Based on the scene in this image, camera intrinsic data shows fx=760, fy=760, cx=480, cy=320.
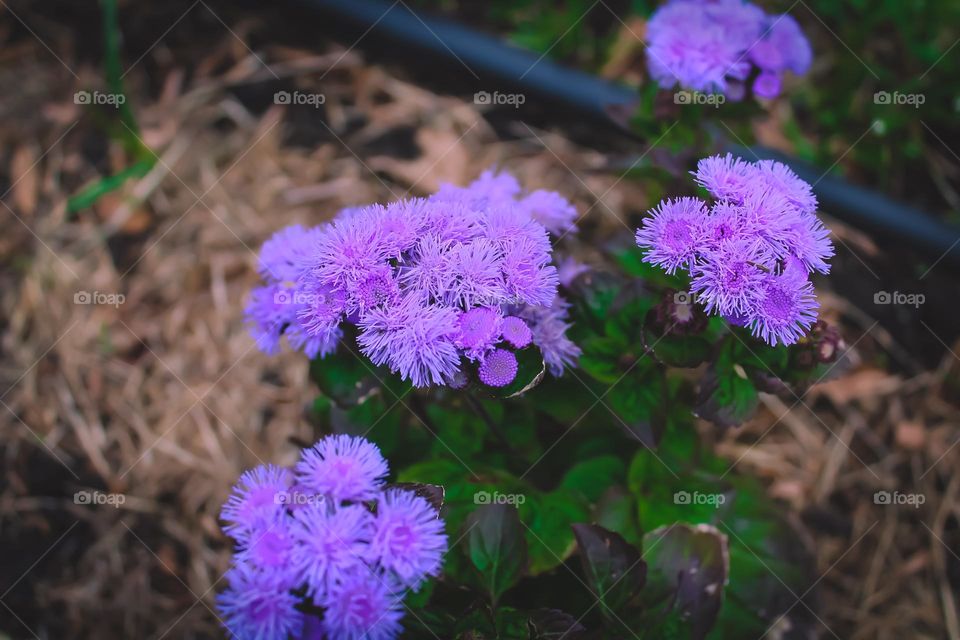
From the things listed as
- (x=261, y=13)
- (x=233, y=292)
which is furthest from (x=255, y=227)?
(x=261, y=13)

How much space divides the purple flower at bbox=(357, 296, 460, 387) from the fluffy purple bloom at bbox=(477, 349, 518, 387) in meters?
0.06

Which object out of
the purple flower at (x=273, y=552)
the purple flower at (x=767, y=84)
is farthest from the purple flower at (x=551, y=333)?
the purple flower at (x=767, y=84)

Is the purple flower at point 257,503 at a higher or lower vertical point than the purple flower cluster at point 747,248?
lower

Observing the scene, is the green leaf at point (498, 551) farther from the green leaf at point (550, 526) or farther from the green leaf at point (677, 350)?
the green leaf at point (677, 350)

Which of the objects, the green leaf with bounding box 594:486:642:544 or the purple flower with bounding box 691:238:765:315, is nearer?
the purple flower with bounding box 691:238:765:315

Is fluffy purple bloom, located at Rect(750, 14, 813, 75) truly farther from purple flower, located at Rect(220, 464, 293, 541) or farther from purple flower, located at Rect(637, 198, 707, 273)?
purple flower, located at Rect(220, 464, 293, 541)

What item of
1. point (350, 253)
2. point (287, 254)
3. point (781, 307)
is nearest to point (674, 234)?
point (781, 307)

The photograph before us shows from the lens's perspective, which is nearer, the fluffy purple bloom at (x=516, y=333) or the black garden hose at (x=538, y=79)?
the fluffy purple bloom at (x=516, y=333)

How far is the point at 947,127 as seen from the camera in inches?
129

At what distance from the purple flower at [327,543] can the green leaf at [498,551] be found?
0.30m

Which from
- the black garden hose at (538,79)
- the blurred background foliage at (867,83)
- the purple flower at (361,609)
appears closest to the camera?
the purple flower at (361,609)

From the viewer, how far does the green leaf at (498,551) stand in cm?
176

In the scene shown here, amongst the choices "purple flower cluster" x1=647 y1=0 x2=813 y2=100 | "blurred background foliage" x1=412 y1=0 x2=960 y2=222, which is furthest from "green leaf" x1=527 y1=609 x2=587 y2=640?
"blurred background foliage" x1=412 y1=0 x2=960 y2=222

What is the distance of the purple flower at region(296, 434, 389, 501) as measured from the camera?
1.62 metres
